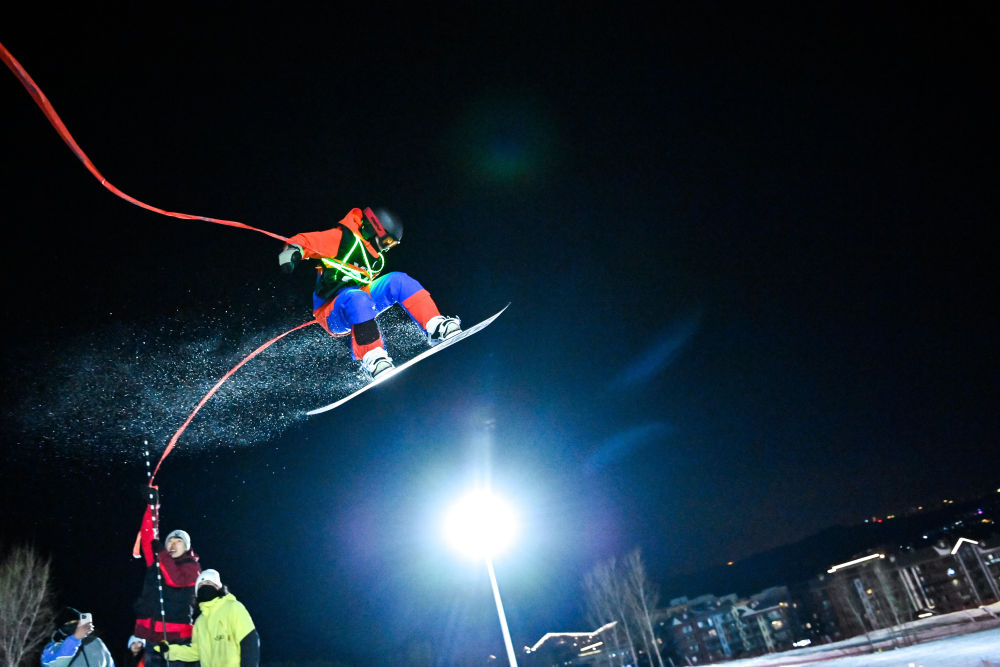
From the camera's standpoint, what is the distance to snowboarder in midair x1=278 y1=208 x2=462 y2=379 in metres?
5.83

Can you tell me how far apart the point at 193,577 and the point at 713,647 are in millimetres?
64198

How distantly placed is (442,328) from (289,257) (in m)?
1.64

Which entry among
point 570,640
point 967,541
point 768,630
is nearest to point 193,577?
point 967,541

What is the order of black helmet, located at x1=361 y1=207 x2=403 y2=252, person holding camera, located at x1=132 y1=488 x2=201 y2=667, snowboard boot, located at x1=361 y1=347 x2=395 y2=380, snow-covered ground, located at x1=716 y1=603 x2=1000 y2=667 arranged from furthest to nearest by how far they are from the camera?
1. snow-covered ground, located at x1=716 y1=603 x2=1000 y2=667
2. snowboard boot, located at x1=361 y1=347 x2=395 y2=380
3. black helmet, located at x1=361 y1=207 x2=403 y2=252
4. person holding camera, located at x1=132 y1=488 x2=201 y2=667

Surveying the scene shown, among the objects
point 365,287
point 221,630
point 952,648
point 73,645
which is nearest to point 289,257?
point 365,287

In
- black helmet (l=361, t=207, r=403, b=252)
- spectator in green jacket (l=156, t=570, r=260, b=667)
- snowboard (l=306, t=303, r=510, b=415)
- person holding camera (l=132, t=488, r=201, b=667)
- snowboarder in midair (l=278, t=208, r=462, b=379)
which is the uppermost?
black helmet (l=361, t=207, r=403, b=252)

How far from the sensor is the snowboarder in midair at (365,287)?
583cm

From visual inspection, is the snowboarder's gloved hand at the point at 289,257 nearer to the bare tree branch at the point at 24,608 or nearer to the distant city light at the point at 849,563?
the bare tree branch at the point at 24,608

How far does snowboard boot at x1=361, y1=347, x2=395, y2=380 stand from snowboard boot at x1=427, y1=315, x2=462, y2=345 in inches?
23.9

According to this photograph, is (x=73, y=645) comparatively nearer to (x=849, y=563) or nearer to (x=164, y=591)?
(x=164, y=591)

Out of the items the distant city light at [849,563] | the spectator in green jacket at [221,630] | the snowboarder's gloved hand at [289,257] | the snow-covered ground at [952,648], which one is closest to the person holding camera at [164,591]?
the spectator in green jacket at [221,630]

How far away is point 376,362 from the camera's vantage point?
6105mm

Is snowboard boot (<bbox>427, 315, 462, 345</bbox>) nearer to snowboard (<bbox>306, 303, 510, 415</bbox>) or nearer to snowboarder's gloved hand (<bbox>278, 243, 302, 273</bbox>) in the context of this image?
snowboard (<bbox>306, 303, 510, 415</bbox>)

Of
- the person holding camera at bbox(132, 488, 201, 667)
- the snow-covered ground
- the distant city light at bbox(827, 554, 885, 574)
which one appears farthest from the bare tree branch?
the distant city light at bbox(827, 554, 885, 574)
